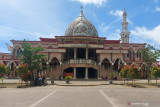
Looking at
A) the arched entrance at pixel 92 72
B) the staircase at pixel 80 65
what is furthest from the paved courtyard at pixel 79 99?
the arched entrance at pixel 92 72

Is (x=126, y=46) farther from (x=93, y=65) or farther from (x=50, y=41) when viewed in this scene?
(x=50, y=41)

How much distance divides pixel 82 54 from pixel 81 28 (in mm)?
8062

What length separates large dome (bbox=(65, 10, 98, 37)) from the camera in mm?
35938

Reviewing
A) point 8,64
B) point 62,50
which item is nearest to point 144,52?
point 62,50

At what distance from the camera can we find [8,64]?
2922 cm

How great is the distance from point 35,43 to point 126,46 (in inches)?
965

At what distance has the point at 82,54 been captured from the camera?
32969mm

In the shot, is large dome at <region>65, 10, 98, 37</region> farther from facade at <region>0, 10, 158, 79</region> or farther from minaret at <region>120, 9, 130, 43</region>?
minaret at <region>120, 9, 130, 43</region>

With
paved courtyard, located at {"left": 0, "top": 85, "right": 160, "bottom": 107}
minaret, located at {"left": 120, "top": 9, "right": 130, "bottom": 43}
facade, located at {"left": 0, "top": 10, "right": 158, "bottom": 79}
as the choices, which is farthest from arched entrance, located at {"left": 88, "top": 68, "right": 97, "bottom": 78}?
paved courtyard, located at {"left": 0, "top": 85, "right": 160, "bottom": 107}

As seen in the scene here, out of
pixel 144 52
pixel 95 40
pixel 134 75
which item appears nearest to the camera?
pixel 134 75

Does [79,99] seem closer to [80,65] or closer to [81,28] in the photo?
[80,65]

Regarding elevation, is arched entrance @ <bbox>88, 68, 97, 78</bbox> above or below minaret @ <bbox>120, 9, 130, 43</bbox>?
below

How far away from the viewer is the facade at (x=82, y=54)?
26859mm

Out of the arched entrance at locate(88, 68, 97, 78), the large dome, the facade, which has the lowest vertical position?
the arched entrance at locate(88, 68, 97, 78)
